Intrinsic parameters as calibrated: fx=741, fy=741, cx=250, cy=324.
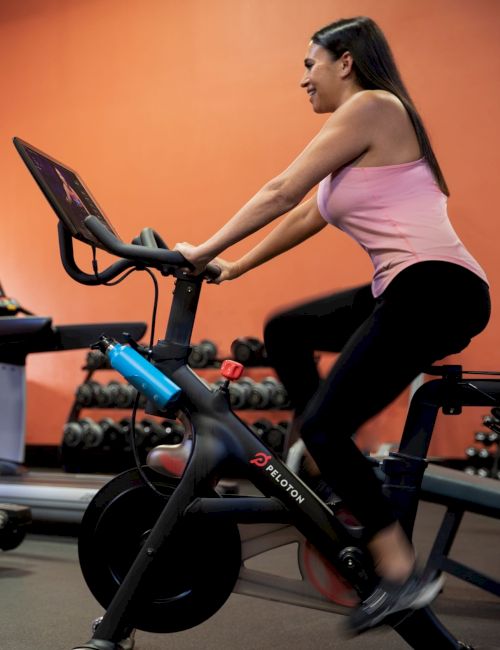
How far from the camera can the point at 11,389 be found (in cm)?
361

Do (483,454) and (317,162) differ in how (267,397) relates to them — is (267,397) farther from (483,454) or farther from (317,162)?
(317,162)

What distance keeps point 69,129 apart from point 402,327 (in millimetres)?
5328

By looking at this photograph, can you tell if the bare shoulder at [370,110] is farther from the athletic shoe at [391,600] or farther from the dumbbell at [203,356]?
the dumbbell at [203,356]

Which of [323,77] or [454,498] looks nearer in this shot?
[323,77]

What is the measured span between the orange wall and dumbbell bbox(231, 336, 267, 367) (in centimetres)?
52

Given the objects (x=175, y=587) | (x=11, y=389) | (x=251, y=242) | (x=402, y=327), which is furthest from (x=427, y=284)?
(x=251, y=242)

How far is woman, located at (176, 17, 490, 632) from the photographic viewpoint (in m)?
1.32

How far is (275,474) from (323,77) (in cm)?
79

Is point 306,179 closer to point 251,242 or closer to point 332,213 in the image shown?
point 332,213

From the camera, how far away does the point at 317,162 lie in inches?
53.2

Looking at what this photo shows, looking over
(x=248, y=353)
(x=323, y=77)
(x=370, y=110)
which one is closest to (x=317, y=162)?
(x=370, y=110)

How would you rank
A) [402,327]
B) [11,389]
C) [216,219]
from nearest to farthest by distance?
[402,327] < [11,389] < [216,219]

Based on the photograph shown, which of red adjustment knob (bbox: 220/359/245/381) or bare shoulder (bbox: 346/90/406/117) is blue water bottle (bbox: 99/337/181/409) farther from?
bare shoulder (bbox: 346/90/406/117)

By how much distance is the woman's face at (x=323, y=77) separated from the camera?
1477 millimetres
